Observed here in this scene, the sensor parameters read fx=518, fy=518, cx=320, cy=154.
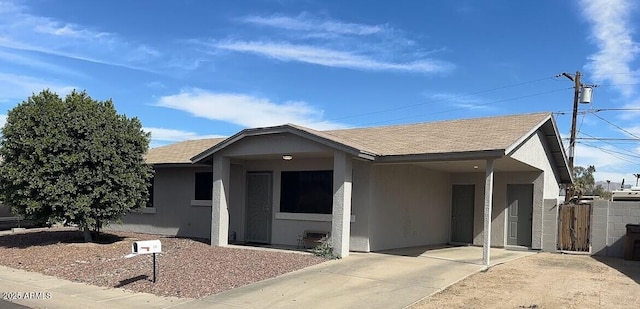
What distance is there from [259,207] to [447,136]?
6074mm

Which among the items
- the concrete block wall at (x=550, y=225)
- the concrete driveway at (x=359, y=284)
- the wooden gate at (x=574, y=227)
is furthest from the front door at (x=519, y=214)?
the concrete driveway at (x=359, y=284)

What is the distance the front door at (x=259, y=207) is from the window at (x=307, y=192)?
2.14 ft

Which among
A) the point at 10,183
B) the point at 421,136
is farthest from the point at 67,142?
the point at 421,136

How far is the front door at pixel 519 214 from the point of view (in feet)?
51.3

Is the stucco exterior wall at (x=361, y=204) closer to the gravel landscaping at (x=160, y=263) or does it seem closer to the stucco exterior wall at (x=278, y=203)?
Result: the stucco exterior wall at (x=278, y=203)

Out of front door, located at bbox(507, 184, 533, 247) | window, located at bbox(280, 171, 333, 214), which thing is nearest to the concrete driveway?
window, located at bbox(280, 171, 333, 214)

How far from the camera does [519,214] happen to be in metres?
15.8

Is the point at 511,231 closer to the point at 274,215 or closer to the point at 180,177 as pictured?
the point at 274,215

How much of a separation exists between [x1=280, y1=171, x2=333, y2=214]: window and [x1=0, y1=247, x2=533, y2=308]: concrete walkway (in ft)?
8.59

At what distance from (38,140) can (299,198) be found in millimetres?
6984

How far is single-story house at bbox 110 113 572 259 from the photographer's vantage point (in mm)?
12531

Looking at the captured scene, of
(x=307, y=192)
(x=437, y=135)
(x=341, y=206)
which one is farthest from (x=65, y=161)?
(x=437, y=135)

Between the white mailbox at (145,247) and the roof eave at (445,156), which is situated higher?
the roof eave at (445,156)

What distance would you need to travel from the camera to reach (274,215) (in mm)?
15336
